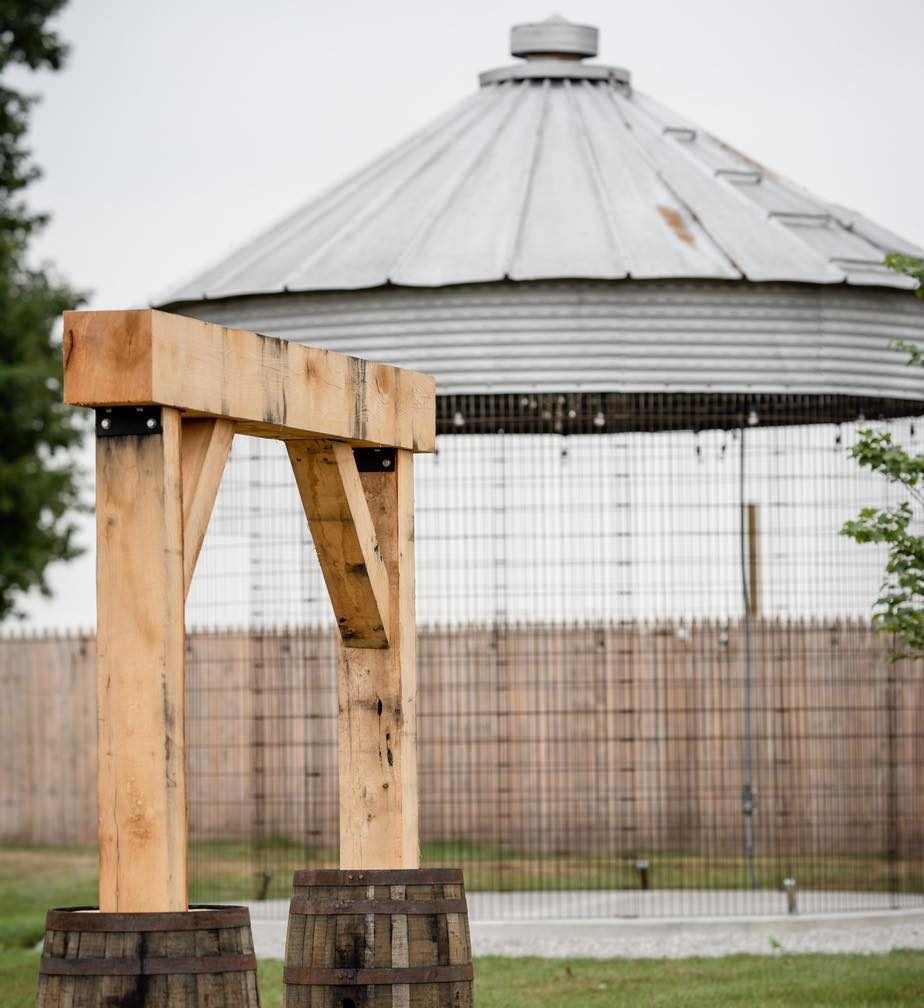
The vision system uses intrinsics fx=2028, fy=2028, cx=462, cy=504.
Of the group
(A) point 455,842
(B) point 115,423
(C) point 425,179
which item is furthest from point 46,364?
(B) point 115,423

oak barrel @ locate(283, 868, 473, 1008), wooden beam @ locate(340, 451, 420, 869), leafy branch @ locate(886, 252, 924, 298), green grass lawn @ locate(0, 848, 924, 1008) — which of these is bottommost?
green grass lawn @ locate(0, 848, 924, 1008)

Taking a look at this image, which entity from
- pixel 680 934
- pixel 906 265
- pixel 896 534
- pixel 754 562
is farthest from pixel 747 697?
pixel 906 265

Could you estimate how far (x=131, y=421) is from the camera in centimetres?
584

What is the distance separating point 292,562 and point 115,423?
324 inches

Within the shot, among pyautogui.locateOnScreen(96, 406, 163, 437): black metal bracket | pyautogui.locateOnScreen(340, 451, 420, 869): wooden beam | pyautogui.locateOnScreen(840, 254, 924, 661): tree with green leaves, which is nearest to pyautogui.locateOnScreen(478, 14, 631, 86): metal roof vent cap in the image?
pyautogui.locateOnScreen(840, 254, 924, 661): tree with green leaves

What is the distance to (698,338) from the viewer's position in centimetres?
1316

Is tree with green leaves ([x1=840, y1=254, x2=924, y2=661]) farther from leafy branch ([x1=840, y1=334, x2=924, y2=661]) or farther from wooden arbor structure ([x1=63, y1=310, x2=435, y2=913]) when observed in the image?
wooden arbor structure ([x1=63, y1=310, x2=435, y2=913])

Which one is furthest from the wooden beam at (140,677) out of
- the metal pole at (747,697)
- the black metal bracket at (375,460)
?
the metal pole at (747,697)

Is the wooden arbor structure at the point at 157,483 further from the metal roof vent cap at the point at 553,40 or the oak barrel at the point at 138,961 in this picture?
the metal roof vent cap at the point at 553,40

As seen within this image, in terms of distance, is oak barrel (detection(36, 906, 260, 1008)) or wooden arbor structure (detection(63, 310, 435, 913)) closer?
oak barrel (detection(36, 906, 260, 1008))

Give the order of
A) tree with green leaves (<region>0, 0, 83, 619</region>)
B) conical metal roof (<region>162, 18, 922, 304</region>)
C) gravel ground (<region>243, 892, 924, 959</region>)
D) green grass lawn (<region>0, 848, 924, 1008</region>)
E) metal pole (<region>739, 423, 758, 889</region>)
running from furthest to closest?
tree with green leaves (<region>0, 0, 83, 619</region>)
metal pole (<region>739, 423, 758, 889</region>)
conical metal roof (<region>162, 18, 922, 304</region>)
gravel ground (<region>243, 892, 924, 959</region>)
green grass lawn (<region>0, 848, 924, 1008</region>)

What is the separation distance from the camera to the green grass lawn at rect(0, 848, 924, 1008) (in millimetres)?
10773

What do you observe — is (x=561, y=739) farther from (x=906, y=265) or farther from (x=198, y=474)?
(x=198, y=474)

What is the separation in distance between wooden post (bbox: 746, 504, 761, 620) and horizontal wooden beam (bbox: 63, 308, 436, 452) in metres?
7.19
